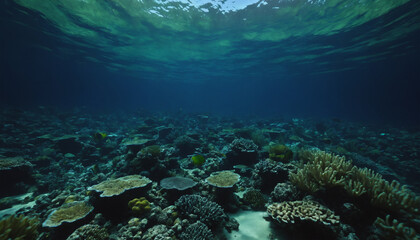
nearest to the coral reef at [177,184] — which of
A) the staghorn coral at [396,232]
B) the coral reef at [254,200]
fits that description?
the coral reef at [254,200]

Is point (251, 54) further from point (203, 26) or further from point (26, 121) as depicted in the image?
point (26, 121)

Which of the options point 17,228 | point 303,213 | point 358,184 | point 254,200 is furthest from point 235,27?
point 17,228

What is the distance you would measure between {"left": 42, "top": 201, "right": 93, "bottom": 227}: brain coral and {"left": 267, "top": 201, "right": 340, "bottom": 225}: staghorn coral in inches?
174

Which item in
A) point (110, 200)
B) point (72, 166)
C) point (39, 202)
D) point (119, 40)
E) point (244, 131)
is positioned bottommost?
point (72, 166)

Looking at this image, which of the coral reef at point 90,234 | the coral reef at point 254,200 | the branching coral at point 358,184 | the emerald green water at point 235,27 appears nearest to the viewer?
the coral reef at point 90,234

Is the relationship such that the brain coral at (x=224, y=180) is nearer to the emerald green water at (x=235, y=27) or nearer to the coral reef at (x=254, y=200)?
the coral reef at (x=254, y=200)

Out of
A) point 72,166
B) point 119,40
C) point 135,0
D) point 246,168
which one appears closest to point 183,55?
point 119,40

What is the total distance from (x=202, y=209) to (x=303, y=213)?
2141 millimetres

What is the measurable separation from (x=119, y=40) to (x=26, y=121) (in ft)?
45.3

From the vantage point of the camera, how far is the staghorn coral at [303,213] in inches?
122

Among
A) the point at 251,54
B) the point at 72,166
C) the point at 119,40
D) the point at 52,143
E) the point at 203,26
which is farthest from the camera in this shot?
the point at 251,54

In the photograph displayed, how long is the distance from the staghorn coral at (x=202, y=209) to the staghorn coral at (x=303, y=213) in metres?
1.24

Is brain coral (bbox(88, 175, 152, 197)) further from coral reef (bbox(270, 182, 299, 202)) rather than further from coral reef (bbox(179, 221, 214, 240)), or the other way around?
coral reef (bbox(270, 182, 299, 202))

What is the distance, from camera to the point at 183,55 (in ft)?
92.5
